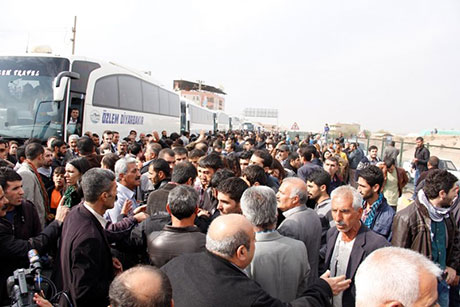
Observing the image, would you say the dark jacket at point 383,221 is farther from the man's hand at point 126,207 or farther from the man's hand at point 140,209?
the man's hand at point 126,207

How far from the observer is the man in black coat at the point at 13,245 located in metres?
3.02

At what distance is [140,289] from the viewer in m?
1.66

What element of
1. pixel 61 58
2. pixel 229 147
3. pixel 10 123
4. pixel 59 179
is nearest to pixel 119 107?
pixel 61 58

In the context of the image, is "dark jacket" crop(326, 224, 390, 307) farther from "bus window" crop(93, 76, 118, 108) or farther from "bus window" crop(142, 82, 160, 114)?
"bus window" crop(142, 82, 160, 114)

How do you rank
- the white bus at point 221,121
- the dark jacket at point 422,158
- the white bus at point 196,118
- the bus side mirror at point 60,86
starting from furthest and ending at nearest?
the white bus at point 221,121
the white bus at point 196,118
the dark jacket at point 422,158
the bus side mirror at point 60,86

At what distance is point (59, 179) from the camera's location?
5086 millimetres

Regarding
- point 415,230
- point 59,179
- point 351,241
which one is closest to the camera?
point 351,241

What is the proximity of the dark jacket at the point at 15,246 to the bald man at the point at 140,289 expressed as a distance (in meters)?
1.83

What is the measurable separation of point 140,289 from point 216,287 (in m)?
0.51

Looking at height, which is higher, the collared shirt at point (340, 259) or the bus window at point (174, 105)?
the bus window at point (174, 105)

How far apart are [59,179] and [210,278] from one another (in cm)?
380

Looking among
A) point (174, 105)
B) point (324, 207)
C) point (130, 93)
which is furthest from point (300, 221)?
point (174, 105)

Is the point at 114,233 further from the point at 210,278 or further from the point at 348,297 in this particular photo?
the point at 348,297

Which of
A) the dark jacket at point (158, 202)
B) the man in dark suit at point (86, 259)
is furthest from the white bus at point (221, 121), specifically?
the man in dark suit at point (86, 259)
